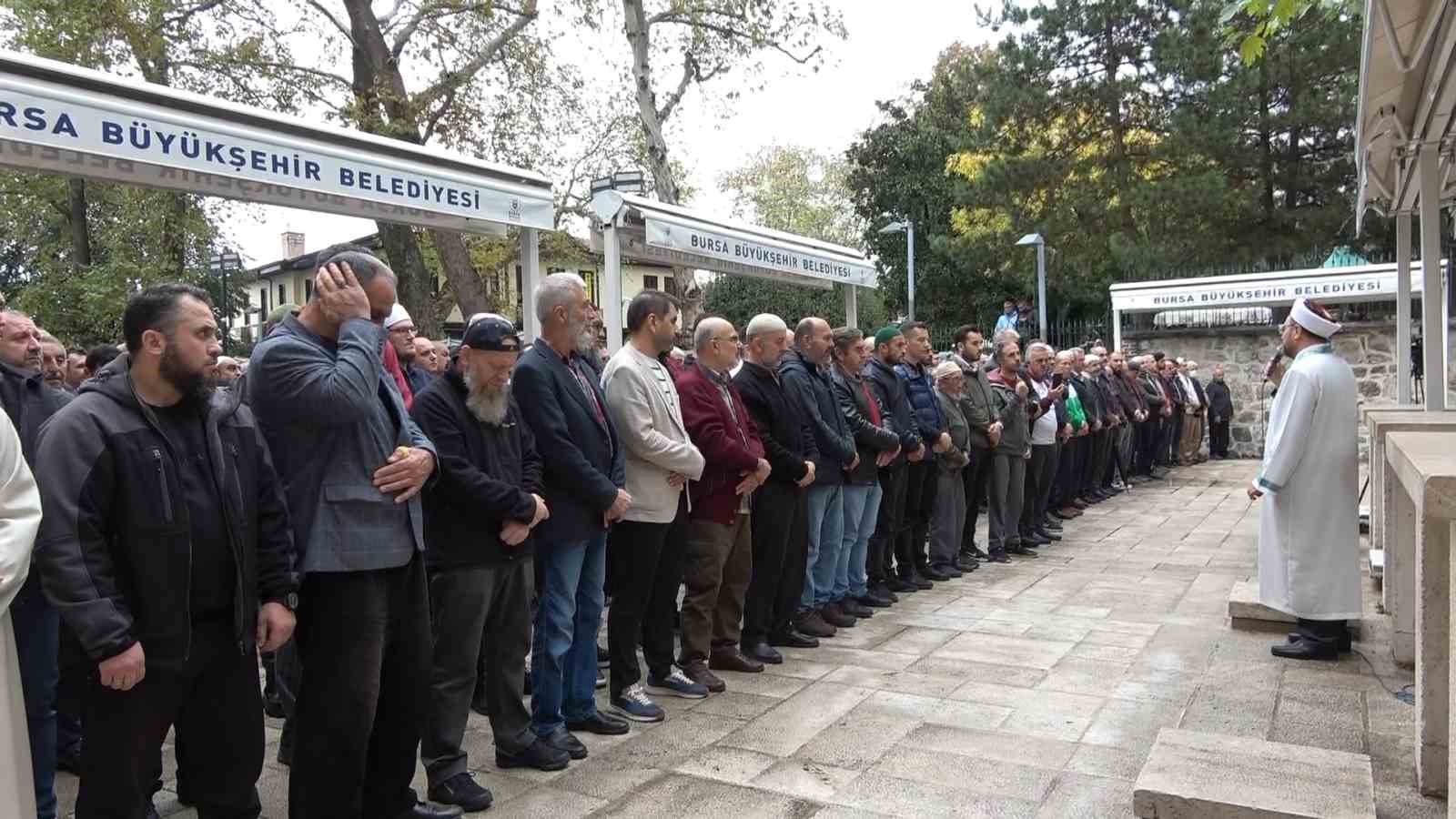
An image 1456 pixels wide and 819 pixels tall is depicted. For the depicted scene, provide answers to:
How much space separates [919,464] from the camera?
7.52 meters

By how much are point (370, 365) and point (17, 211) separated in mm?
26650

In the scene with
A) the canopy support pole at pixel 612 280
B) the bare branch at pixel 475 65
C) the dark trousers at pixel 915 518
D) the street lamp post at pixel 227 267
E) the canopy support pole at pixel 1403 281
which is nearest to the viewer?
the canopy support pole at pixel 612 280

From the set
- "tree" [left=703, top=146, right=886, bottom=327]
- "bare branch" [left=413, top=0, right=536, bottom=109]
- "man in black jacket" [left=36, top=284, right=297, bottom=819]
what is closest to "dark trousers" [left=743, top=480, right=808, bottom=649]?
"man in black jacket" [left=36, top=284, right=297, bottom=819]

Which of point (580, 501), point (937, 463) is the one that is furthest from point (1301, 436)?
point (580, 501)

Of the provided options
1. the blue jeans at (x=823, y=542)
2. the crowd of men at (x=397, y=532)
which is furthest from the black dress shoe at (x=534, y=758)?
the blue jeans at (x=823, y=542)

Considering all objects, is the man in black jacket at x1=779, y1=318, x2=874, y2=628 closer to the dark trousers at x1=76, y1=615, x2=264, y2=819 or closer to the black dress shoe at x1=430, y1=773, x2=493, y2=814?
the black dress shoe at x1=430, y1=773, x2=493, y2=814

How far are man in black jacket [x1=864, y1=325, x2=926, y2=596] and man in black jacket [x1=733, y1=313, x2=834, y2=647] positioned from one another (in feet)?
4.19

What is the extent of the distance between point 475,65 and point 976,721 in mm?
16038

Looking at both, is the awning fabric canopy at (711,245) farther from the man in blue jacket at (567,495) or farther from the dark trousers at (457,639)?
the dark trousers at (457,639)

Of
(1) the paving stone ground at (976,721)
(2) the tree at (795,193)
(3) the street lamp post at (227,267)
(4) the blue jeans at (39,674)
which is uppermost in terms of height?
(2) the tree at (795,193)

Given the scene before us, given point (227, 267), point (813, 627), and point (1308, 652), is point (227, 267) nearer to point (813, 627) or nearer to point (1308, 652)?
point (813, 627)

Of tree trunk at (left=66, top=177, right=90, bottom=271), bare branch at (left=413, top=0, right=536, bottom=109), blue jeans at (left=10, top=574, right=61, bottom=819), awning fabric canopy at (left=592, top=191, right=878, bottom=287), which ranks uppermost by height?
bare branch at (left=413, top=0, right=536, bottom=109)

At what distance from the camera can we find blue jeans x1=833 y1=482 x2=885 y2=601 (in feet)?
21.6

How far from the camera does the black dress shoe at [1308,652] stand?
5254 millimetres
